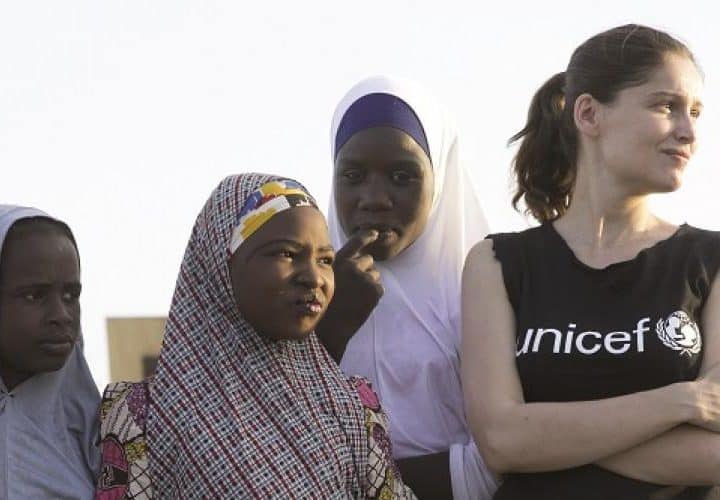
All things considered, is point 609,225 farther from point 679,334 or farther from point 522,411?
point 522,411

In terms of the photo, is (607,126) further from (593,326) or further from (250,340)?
(250,340)

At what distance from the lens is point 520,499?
5.64 m

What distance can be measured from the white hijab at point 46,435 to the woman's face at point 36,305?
0.23 ft

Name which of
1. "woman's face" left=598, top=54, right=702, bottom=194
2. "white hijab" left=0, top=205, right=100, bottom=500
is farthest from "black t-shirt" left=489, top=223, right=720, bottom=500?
"white hijab" left=0, top=205, right=100, bottom=500

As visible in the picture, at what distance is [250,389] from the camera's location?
18.5 ft

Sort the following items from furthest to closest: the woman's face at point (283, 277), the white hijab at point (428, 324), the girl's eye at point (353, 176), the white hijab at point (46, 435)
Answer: the girl's eye at point (353, 176)
the white hijab at point (428, 324)
the woman's face at point (283, 277)
the white hijab at point (46, 435)

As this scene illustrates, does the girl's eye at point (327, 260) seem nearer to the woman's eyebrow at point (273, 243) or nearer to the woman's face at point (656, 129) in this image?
the woman's eyebrow at point (273, 243)

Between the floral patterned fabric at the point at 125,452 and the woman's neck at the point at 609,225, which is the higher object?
the woman's neck at the point at 609,225

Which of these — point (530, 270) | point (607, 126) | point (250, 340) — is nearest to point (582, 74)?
point (607, 126)

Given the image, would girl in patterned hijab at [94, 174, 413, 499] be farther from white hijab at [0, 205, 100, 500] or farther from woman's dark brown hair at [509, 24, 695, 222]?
woman's dark brown hair at [509, 24, 695, 222]

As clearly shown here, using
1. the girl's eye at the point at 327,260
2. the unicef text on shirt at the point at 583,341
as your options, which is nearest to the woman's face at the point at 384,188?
the girl's eye at the point at 327,260

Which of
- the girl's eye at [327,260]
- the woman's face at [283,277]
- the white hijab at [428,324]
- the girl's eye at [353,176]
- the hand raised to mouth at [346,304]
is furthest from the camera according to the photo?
the girl's eye at [353,176]

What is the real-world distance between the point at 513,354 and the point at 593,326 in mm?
267

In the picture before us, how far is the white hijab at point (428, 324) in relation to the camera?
608 cm
